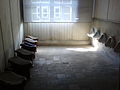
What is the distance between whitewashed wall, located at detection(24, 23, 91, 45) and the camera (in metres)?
5.71

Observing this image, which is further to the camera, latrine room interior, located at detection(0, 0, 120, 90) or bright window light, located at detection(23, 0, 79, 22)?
bright window light, located at detection(23, 0, 79, 22)

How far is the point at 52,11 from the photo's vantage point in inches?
217

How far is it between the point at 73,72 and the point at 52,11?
9.35 feet

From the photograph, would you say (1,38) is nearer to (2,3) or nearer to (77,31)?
(2,3)

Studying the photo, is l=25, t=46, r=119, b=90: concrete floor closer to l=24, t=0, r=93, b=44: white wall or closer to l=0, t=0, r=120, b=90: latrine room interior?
l=0, t=0, r=120, b=90: latrine room interior

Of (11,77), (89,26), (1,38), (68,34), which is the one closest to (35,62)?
(1,38)

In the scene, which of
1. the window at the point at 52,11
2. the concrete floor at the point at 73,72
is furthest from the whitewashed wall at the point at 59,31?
the concrete floor at the point at 73,72

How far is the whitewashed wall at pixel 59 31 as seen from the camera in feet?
18.7

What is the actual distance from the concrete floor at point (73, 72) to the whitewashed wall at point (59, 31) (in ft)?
3.59

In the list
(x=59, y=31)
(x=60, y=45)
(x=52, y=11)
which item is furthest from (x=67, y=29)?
(x=52, y=11)

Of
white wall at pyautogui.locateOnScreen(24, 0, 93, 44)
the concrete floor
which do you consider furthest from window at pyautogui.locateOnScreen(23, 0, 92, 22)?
the concrete floor

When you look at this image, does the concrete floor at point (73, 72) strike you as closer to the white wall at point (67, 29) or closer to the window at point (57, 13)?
the white wall at point (67, 29)

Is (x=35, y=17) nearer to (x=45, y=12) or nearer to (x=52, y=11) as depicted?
(x=45, y=12)

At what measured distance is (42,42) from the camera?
5.91 m
